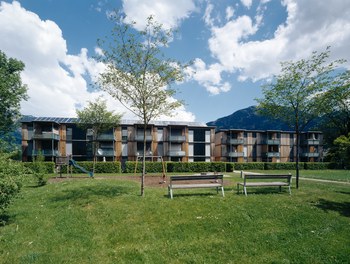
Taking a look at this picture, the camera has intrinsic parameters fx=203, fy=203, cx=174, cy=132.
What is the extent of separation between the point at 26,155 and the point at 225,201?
1655 inches

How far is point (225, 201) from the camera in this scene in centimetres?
920

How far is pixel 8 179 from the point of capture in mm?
6695

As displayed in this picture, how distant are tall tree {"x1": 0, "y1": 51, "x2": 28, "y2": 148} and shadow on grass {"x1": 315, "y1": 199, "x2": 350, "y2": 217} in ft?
116

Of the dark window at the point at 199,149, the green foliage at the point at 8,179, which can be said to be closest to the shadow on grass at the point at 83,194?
the green foliage at the point at 8,179

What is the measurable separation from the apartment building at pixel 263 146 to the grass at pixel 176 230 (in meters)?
42.2

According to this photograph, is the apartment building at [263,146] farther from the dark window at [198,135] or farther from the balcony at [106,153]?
the balcony at [106,153]

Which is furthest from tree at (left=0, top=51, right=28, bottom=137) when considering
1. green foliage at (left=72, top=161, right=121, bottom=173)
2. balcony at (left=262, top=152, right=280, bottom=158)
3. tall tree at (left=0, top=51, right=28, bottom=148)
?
balcony at (left=262, top=152, right=280, bottom=158)

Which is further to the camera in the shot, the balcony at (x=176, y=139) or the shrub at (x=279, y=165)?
the balcony at (x=176, y=139)

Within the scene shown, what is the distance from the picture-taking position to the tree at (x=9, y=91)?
28.3 meters

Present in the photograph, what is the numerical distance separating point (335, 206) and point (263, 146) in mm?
48761

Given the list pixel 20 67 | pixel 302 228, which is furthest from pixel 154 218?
pixel 20 67

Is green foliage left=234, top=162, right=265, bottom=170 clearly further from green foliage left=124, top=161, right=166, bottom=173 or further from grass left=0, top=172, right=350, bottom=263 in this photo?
grass left=0, top=172, right=350, bottom=263

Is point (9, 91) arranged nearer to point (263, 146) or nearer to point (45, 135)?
point (45, 135)

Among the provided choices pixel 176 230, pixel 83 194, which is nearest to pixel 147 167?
pixel 83 194
